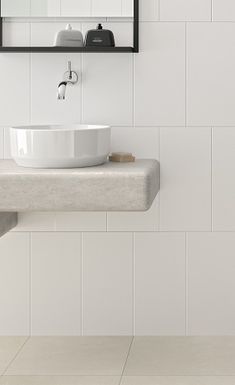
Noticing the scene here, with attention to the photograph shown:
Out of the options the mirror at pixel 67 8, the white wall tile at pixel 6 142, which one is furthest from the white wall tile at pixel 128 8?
the white wall tile at pixel 6 142

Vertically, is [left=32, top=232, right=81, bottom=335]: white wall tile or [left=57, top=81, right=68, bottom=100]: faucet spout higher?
[left=57, top=81, right=68, bottom=100]: faucet spout

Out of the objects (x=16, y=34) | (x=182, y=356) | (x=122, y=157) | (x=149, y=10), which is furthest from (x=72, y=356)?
(x=149, y=10)

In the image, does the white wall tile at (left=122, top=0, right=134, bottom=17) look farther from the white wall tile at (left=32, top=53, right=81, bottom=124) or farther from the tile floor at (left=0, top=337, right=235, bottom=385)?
the tile floor at (left=0, top=337, right=235, bottom=385)

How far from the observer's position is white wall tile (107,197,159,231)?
136 inches

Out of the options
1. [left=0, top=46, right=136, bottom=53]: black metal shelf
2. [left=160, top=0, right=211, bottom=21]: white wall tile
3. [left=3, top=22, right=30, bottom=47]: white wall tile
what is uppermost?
[left=160, top=0, right=211, bottom=21]: white wall tile

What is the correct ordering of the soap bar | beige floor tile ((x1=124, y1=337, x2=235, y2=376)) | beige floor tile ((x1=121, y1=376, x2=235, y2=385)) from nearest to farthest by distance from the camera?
beige floor tile ((x1=121, y1=376, x2=235, y2=385))
beige floor tile ((x1=124, y1=337, x2=235, y2=376))
the soap bar

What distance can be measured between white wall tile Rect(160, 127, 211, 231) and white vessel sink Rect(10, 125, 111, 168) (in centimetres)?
46

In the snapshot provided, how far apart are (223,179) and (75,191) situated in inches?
34.7

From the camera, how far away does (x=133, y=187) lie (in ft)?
9.21

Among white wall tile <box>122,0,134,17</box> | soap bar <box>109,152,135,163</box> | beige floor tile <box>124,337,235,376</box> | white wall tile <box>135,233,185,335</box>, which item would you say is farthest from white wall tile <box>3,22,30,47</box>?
beige floor tile <box>124,337,235,376</box>

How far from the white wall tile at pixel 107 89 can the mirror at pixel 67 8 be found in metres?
0.19

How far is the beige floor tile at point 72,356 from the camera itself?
3.05 metres

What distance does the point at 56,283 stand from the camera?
349cm

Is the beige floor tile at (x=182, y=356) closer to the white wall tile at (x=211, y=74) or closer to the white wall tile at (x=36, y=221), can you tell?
the white wall tile at (x=36, y=221)
